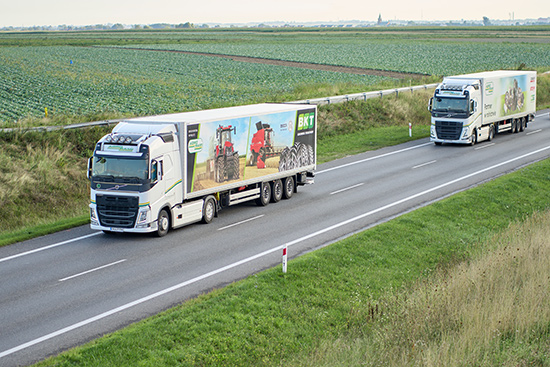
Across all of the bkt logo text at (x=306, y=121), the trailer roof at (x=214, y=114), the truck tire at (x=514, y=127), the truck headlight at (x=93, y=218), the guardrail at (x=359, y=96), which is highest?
the trailer roof at (x=214, y=114)

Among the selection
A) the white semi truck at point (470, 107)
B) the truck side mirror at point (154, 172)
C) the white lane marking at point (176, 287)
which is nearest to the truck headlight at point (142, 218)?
the truck side mirror at point (154, 172)

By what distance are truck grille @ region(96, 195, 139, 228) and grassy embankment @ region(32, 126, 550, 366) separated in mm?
5285

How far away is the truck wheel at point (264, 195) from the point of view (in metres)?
23.8

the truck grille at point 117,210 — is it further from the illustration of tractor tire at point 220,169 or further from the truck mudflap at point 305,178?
the truck mudflap at point 305,178

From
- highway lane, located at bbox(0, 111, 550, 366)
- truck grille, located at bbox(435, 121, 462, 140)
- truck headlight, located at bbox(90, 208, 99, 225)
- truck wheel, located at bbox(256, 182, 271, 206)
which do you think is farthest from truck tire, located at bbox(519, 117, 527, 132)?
truck headlight, located at bbox(90, 208, 99, 225)

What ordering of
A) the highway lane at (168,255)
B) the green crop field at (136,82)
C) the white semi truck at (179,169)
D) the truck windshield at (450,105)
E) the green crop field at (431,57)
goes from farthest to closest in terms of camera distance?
the green crop field at (431,57)
the green crop field at (136,82)
the truck windshield at (450,105)
the white semi truck at (179,169)
the highway lane at (168,255)

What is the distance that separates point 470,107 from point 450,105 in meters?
1.09

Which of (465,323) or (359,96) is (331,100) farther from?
(465,323)

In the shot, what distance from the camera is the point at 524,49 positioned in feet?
355

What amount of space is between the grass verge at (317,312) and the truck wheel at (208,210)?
5085mm

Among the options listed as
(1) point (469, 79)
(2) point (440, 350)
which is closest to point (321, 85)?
(1) point (469, 79)

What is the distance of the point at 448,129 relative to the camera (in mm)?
36500

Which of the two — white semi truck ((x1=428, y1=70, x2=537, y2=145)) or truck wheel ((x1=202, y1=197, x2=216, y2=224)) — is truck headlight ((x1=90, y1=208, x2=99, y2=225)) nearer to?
truck wheel ((x1=202, y1=197, x2=216, y2=224))

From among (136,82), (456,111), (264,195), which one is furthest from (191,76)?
(264,195)
